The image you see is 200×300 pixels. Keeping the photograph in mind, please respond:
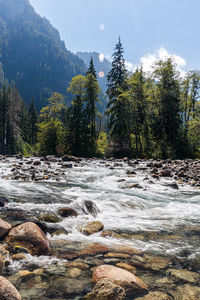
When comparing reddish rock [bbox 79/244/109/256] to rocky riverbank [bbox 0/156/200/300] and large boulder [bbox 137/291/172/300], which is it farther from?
large boulder [bbox 137/291/172/300]

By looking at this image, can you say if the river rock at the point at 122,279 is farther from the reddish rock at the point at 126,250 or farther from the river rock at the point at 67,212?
the river rock at the point at 67,212

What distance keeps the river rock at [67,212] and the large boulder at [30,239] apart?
5.40 feet

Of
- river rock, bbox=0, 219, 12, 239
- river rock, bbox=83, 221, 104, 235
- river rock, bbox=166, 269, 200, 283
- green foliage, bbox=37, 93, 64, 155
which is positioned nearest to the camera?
river rock, bbox=166, 269, 200, 283

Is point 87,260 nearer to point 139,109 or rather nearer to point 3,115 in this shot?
point 139,109

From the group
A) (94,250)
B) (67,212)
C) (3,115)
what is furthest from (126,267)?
(3,115)

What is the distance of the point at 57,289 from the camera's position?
2471 mm

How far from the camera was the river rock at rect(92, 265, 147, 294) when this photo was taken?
8.09ft

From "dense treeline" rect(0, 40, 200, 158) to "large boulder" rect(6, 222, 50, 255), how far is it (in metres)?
23.7

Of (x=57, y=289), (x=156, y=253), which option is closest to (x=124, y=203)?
(x=156, y=253)

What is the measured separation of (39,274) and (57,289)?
1.28 ft

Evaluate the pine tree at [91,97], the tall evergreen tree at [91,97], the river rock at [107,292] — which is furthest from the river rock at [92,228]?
the tall evergreen tree at [91,97]

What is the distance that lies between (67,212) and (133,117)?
26345 millimetres

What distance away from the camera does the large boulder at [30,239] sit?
3295mm

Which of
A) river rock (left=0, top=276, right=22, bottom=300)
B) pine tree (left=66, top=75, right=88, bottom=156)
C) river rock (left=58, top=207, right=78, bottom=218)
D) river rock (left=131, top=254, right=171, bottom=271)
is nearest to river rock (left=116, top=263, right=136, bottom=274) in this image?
river rock (left=131, top=254, right=171, bottom=271)
